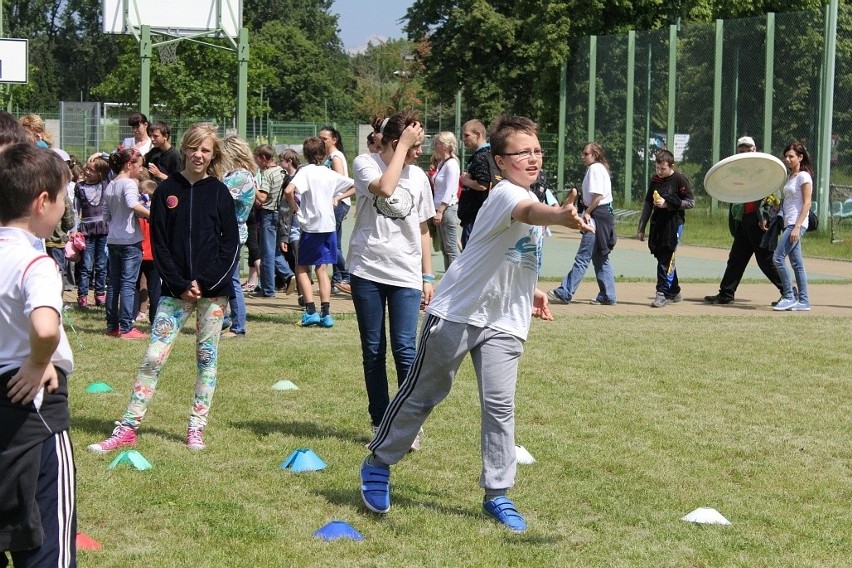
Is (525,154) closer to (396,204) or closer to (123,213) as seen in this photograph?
(396,204)

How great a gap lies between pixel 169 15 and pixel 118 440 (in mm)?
11785

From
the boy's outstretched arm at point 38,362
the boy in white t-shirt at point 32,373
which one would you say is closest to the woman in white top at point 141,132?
the boy in white t-shirt at point 32,373

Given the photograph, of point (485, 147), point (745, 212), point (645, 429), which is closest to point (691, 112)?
point (745, 212)

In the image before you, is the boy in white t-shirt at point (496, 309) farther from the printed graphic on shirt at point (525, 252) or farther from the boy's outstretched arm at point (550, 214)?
the boy's outstretched arm at point (550, 214)

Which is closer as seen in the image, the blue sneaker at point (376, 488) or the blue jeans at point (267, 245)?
the blue sneaker at point (376, 488)

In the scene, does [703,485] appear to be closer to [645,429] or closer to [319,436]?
[645,429]

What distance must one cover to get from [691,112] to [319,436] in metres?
24.7

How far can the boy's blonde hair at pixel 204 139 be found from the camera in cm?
703

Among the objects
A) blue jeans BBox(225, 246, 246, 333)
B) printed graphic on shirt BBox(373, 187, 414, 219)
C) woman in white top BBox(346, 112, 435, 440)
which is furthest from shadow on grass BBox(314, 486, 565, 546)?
blue jeans BBox(225, 246, 246, 333)

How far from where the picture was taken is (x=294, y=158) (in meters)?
16.1

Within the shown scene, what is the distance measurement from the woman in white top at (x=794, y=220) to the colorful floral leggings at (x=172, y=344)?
8.82 meters

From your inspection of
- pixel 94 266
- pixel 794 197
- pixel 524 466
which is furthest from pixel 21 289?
pixel 794 197

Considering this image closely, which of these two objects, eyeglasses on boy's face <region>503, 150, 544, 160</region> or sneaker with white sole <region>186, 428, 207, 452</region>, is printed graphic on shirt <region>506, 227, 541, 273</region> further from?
sneaker with white sole <region>186, 428, 207, 452</region>

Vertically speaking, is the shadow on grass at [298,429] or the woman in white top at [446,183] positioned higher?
the woman in white top at [446,183]
